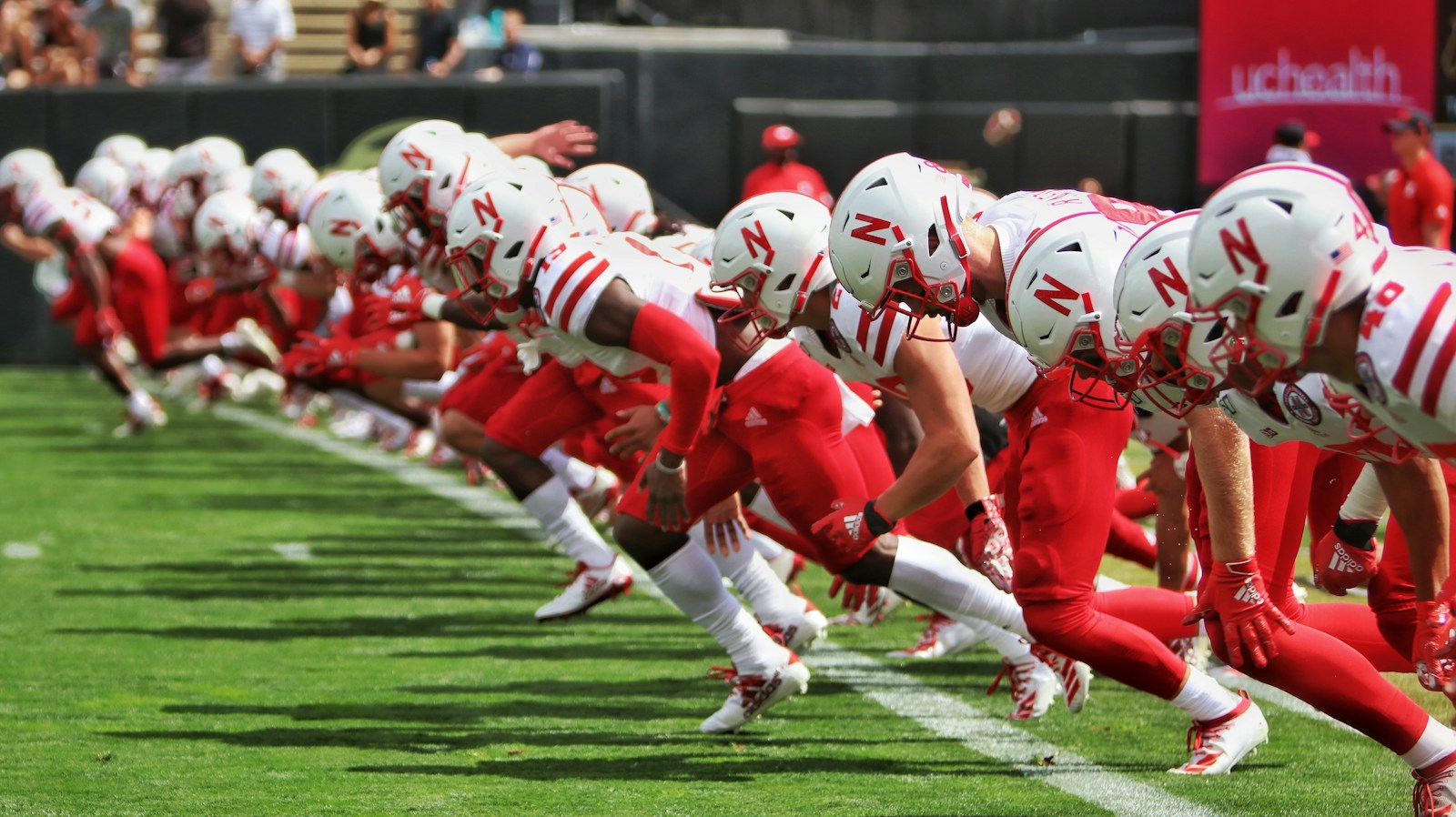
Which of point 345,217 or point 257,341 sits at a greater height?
point 345,217

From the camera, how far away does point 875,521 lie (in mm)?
5066

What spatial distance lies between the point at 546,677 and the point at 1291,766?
2.47 metres

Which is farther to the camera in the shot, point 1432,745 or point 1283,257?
point 1432,745

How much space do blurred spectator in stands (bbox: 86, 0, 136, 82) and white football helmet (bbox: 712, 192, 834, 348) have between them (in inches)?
618

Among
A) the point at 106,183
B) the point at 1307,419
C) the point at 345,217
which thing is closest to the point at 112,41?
the point at 106,183

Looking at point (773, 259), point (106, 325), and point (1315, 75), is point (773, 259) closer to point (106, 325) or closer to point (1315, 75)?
point (106, 325)

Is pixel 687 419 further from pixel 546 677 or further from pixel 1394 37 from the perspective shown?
pixel 1394 37

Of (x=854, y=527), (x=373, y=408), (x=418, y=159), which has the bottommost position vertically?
(x=373, y=408)

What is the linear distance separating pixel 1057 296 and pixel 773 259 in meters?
1.05

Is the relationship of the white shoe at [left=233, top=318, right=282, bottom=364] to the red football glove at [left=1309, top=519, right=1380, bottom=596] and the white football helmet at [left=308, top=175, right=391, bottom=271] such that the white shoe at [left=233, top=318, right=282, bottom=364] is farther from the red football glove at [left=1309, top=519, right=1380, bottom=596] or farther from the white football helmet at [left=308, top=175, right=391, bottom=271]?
the red football glove at [left=1309, top=519, right=1380, bottom=596]

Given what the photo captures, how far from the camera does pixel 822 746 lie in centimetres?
546

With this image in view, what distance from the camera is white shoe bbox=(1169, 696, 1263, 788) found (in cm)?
495

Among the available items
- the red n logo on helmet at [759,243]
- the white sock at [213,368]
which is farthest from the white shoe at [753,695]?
the white sock at [213,368]

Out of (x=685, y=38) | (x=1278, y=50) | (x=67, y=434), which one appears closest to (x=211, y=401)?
(x=67, y=434)
